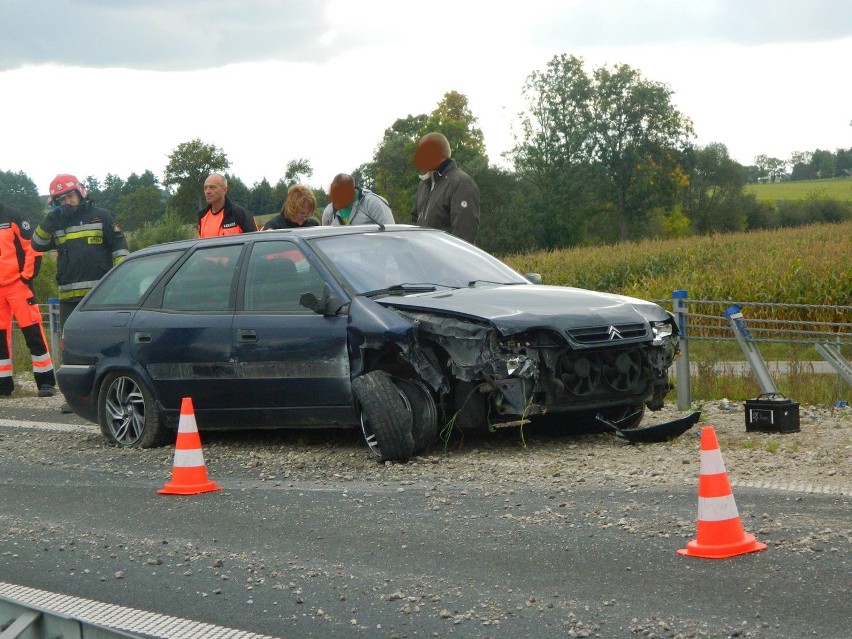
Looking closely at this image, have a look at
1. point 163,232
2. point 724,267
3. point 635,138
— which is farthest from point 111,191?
point 724,267

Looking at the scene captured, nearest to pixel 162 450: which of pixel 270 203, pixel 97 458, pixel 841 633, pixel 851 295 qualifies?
pixel 97 458

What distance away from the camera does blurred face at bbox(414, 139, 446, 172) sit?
11.6 metres

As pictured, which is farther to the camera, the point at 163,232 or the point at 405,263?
the point at 163,232

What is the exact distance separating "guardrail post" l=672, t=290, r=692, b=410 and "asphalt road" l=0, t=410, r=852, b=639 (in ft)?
14.7

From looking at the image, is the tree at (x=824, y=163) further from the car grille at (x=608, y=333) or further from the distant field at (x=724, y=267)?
the car grille at (x=608, y=333)

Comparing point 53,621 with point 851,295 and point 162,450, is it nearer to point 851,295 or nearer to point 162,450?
point 162,450

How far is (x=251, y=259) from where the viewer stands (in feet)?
31.6

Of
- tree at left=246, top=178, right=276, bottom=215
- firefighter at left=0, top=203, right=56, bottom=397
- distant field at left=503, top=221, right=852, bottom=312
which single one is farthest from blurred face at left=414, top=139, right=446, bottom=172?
tree at left=246, top=178, right=276, bottom=215

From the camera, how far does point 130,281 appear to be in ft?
34.5

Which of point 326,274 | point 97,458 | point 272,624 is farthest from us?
point 97,458

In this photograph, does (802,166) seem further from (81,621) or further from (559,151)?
(81,621)

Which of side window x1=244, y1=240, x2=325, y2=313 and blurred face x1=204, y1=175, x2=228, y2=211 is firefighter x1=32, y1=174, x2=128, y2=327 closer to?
blurred face x1=204, y1=175, x2=228, y2=211

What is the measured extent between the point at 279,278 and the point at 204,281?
807mm

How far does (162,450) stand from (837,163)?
13338 centimetres
